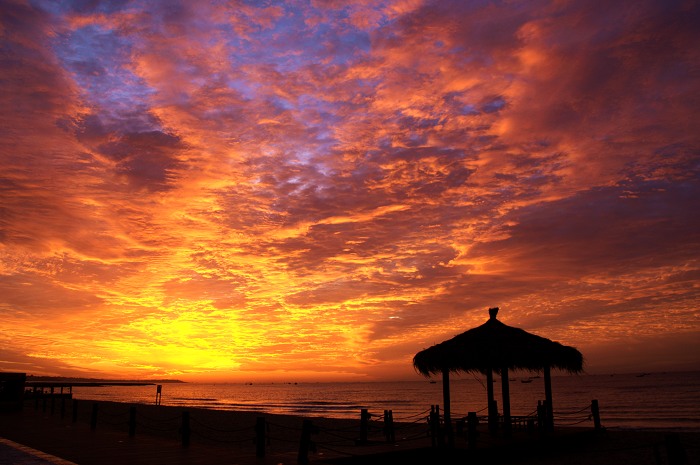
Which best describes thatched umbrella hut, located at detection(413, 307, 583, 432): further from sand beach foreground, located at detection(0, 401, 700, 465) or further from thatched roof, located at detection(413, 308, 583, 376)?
sand beach foreground, located at detection(0, 401, 700, 465)

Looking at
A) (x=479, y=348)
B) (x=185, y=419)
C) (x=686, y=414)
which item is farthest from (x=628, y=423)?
(x=185, y=419)

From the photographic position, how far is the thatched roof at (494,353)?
16031 millimetres

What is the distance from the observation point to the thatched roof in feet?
52.6

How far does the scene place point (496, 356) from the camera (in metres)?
15.8

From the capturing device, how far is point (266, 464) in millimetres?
10953

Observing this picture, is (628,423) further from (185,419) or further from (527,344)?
(185,419)

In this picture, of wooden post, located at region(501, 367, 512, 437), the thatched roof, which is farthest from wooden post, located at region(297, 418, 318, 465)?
wooden post, located at region(501, 367, 512, 437)

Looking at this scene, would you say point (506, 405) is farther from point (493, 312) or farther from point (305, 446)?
point (305, 446)

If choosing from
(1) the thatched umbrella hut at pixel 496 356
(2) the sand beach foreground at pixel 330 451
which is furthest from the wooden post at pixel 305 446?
(1) the thatched umbrella hut at pixel 496 356

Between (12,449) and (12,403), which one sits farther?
(12,403)

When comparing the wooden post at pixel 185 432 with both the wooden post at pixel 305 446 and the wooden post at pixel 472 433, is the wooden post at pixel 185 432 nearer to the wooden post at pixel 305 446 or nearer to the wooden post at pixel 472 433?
the wooden post at pixel 305 446

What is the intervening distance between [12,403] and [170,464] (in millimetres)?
24056

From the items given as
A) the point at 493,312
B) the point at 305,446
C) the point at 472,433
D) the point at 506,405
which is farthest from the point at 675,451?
the point at 493,312

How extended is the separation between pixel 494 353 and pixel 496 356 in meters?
0.11
